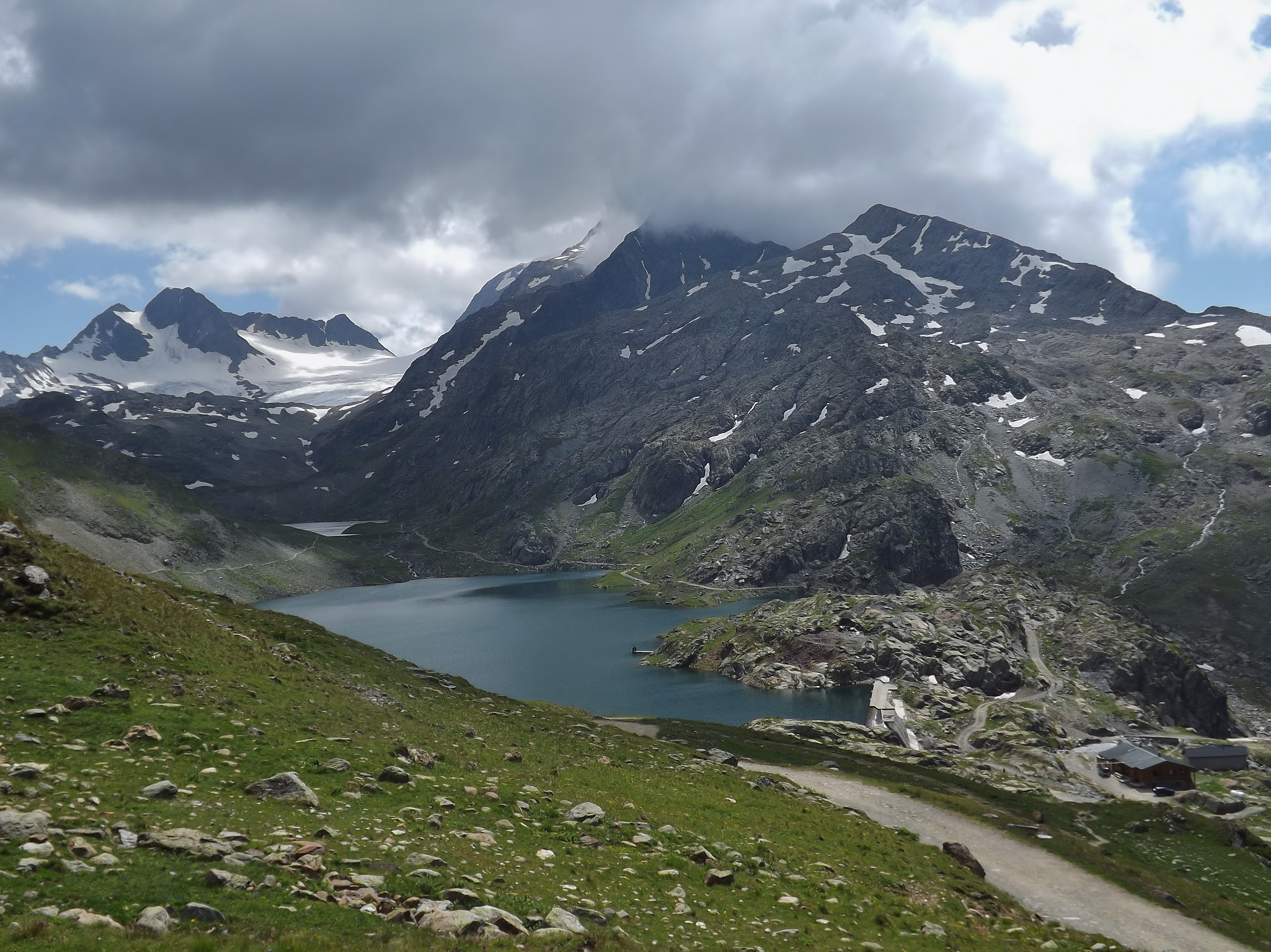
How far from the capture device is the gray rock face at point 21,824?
14.0 metres

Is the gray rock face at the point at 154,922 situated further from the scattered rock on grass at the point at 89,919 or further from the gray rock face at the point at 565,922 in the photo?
the gray rock face at the point at 565,922

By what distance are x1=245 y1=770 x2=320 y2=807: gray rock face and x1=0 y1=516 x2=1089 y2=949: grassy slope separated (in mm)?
403

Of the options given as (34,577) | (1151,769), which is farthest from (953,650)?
(34,577)

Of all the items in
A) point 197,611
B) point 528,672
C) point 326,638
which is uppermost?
point 197,611

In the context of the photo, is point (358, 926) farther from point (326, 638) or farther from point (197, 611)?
point (326, 638)

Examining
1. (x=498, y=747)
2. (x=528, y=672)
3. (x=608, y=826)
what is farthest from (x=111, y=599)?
(x=528, y=672)

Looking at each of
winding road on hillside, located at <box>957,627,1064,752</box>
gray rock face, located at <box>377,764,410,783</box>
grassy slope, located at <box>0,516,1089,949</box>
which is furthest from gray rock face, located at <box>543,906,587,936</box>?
winding road on hillside, located at <box>957,627,1064,752</box>

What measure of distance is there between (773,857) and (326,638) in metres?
40.0

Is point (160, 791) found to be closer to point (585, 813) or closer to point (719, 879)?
point (585, 813)

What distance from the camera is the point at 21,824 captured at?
1427cm

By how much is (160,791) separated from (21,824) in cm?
378

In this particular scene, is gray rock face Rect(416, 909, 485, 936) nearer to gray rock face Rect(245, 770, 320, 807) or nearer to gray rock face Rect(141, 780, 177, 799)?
gray rock face Rect(245, 770, 320, 807)

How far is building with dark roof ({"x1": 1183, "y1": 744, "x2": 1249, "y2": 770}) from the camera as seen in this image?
278 feet

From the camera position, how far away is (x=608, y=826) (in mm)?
24141
